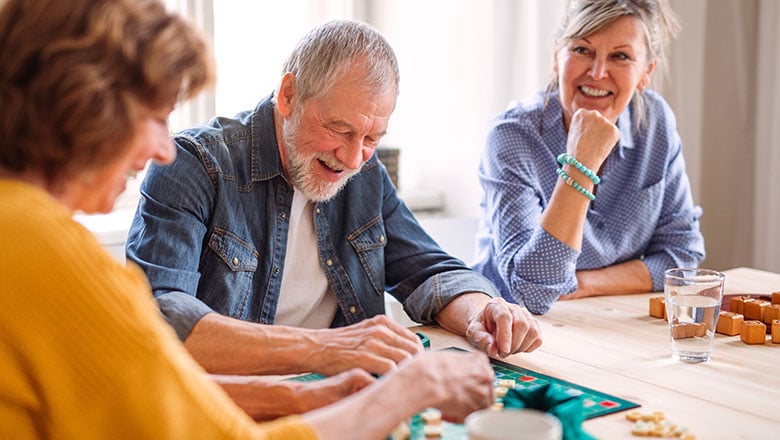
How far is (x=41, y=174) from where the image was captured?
1062 millimetres

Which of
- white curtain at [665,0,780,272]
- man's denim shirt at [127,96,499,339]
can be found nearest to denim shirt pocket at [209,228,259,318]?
man's denim shirt at [127,96,499,339]

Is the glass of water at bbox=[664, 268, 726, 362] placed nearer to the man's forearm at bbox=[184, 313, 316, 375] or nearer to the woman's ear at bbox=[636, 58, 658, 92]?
the man's forearm at bbox=[184, 313, 316, 375]

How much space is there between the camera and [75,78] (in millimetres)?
994

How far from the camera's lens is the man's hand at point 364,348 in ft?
5.04

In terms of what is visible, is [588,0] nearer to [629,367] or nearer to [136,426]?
[629,367]

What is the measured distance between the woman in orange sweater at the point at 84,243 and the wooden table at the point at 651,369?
0.62 metres

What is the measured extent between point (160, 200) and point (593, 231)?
3.89 feet

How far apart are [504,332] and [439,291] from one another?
0.96ft

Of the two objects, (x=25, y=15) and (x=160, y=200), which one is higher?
(x=25, y=15)

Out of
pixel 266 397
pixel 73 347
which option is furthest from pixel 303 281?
pixel 73 347

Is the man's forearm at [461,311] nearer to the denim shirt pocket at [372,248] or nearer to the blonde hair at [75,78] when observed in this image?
the denim shirt pocket at [372,248]

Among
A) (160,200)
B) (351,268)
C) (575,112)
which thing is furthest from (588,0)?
(160,200)

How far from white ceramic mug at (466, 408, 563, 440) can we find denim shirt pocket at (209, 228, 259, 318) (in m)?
0.98

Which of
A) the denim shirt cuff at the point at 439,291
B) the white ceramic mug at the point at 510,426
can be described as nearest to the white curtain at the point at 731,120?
the denim shirt cuff at the point at 439,291
